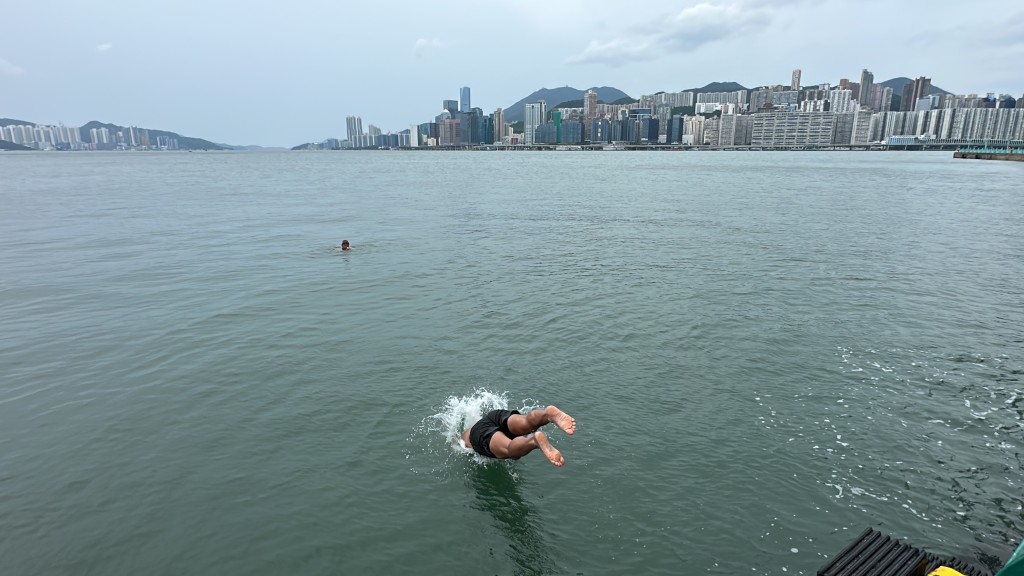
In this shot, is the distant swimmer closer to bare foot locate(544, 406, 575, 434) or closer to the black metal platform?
bare foot locate(544, 406, 575, 434)

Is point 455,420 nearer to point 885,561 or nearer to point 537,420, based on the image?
point 537,420

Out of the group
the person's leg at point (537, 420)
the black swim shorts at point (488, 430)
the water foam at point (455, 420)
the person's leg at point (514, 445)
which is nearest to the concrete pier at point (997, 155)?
the water foam at point (455, 420)

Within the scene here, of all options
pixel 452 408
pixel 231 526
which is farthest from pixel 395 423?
pixel 231 526

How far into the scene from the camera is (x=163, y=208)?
63.4 meters

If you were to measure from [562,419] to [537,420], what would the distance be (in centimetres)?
155

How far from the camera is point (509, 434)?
13000 mm

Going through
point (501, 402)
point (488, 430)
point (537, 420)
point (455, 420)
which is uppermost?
point (537, 420)

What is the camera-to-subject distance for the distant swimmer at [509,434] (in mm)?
11653

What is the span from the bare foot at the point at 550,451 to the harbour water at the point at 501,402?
2.09m

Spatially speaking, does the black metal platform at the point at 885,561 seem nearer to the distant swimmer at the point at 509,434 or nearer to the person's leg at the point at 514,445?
the person's leg at the point at 514,445

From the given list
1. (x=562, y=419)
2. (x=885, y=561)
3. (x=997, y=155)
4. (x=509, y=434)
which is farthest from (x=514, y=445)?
(x=997, y=155)

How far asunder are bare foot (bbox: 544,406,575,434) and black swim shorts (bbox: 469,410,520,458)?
207 centimetres

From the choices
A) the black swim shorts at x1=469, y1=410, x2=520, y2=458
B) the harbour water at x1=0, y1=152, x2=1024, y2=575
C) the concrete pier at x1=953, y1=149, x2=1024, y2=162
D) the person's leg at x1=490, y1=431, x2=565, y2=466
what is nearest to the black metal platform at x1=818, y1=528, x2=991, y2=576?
the harbour water at x1=0, y1=152, x2=1024, y2=575

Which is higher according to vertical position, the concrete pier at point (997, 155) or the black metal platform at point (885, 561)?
the concrete pier at point (997, 155)
